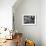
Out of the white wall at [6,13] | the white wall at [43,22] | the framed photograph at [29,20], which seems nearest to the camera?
the white wall at [6,13]

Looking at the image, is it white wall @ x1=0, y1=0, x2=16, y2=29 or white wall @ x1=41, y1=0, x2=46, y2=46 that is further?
white wall @ x1=41, y1=0, x2=46, y2=46

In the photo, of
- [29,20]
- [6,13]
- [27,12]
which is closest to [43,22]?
[29,20]

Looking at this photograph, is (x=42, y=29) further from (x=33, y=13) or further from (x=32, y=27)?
(x=33, y=13)

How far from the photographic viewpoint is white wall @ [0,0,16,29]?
4.28m

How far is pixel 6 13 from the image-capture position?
14.2ft

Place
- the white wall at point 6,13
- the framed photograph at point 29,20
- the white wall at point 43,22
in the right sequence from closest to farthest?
the white wall at point 6,13 → the white wall at point 43,22 → the framed photograph at point 29,20

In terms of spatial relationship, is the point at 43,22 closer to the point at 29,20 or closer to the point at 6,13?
the point at 29,20

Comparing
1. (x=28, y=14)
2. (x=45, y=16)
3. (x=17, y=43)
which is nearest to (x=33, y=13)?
(x=28, y=14)

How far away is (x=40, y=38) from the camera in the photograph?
501cm

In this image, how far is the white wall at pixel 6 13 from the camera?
428 centimetres

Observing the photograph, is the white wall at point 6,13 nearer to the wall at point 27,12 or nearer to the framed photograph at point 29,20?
the wall at point 27,12

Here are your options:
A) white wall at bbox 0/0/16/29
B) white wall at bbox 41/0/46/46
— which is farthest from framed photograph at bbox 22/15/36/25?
white wall at bbox 0/0/16/29

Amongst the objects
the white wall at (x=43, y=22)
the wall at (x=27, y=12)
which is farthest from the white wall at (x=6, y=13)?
the white wall at (x=43, y=22)

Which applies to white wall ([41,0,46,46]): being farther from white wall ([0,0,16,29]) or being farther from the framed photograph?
white wall ([0,0,16,29])
